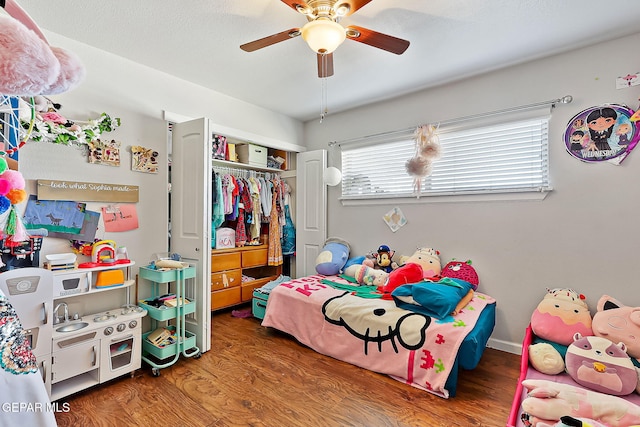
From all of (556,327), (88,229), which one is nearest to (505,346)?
(556,327)

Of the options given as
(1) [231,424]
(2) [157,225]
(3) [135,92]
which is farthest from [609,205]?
(3) [135,92]

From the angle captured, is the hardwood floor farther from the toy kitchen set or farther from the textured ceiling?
the textured ceiling

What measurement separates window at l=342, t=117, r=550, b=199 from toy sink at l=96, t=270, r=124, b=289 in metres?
2.47

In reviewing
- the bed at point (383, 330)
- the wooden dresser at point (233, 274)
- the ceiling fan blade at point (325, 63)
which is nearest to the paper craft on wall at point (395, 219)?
the bed at point (383, 330)

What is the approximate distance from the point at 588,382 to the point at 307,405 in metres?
1.66

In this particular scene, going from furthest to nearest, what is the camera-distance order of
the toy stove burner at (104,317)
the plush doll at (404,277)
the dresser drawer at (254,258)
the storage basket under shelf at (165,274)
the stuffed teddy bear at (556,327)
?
1. the dresser drawer at (254,258)
2. the plush doll at (404,277)
3. the storage basket under shelf at (165,274)
4. the toy stove burner at (104,317)
5. the stuffed teddy bear at (556,327)

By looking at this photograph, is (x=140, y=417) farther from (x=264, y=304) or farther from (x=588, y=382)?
(x=588, y=382)

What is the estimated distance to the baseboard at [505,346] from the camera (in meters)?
2.66

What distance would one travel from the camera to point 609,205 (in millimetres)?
2312

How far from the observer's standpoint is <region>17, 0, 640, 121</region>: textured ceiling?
1950 millimetres

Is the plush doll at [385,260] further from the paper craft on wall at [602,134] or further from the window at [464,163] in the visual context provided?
the paper craft on wall at [602,134]

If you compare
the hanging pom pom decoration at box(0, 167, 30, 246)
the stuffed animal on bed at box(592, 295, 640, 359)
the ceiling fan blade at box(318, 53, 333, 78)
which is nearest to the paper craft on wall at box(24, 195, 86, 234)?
the hanging pom pom decoration at box(0, 167, 30, 246)

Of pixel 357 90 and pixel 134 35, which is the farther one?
pixel 357 90

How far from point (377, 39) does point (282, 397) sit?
2.36 metres
